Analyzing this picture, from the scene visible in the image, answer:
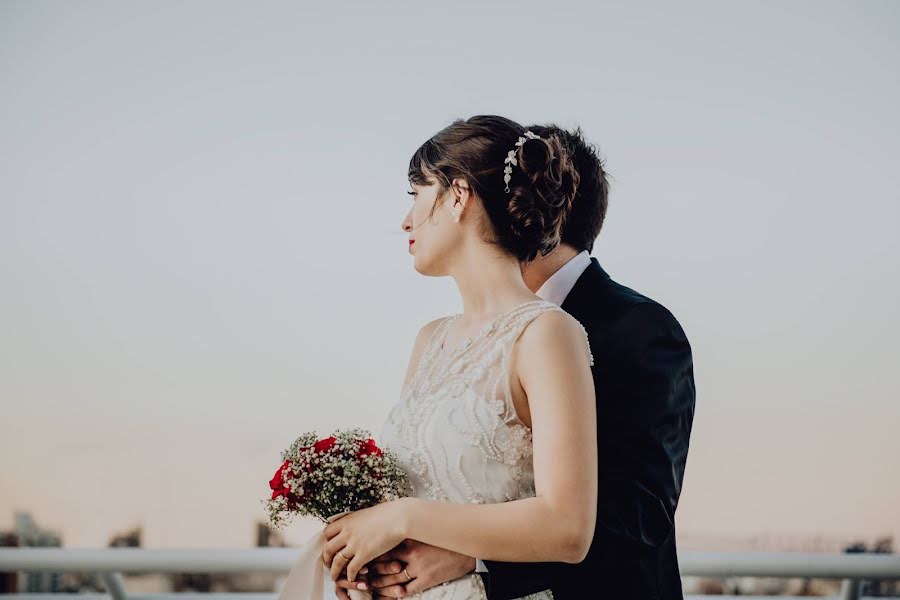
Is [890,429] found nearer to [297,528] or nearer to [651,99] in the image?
[651,99]

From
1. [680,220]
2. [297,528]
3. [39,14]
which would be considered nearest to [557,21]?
[680,220]

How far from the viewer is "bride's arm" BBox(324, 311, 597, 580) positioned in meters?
1.67

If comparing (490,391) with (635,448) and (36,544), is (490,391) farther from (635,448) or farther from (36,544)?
(36,544)

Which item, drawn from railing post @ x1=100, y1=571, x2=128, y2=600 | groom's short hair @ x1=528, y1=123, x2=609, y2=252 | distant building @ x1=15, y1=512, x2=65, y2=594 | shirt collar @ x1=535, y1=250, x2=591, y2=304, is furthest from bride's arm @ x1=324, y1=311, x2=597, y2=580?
distant building @ x1=15, y1=512, x2=65, y2=594

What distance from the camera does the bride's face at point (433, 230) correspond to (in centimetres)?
201

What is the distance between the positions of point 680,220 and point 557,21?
Answer: 5.41ft

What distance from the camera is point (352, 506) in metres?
1.87

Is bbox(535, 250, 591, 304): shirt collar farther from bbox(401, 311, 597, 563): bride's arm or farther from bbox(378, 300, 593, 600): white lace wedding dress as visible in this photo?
bbox(401, 311, 597, 563): bride's arm

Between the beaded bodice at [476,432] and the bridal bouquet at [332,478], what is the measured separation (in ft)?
0.26

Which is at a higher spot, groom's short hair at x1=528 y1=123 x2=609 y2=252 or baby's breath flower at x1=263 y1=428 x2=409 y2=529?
groom's short hair at x1=528 y1=123 x2=609 y2=252

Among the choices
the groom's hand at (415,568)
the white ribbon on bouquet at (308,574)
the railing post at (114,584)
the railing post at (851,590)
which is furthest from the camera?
the railing post at (851,590)

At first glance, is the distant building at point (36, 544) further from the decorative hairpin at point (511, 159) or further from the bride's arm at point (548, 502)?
the decorative hairpin at point (511, 159)

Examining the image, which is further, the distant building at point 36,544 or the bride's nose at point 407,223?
the distant building at point 36,544

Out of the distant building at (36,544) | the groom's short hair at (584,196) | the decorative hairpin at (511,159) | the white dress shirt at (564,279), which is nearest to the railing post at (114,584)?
the distant building at (36,544)
